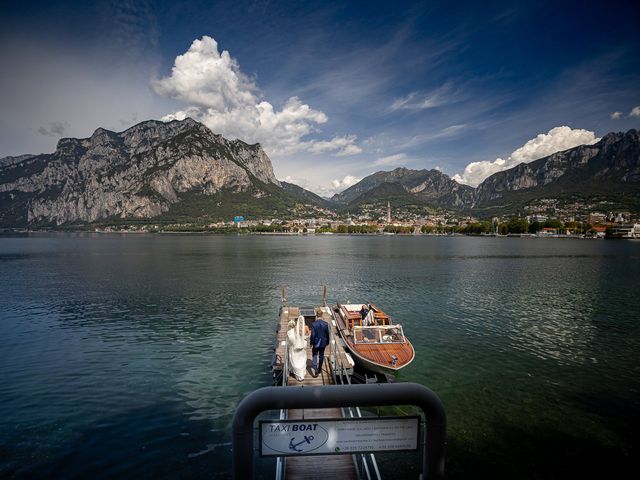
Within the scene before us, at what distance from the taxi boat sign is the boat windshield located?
17618 mm

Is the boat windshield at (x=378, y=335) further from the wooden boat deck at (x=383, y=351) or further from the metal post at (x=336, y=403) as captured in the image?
the metal post at (x=336, y=403)

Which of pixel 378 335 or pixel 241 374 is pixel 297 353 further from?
pixel 378 335

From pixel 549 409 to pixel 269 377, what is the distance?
15.8m

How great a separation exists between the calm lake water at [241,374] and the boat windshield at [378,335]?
2.48 metres

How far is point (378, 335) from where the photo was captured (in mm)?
22859

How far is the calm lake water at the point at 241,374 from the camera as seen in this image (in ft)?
45.9

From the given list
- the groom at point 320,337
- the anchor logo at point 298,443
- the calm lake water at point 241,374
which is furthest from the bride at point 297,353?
the anchor logo at point 298,443

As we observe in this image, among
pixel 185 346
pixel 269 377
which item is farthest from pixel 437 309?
pixel 185 346

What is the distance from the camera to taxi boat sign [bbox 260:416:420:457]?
4957mm

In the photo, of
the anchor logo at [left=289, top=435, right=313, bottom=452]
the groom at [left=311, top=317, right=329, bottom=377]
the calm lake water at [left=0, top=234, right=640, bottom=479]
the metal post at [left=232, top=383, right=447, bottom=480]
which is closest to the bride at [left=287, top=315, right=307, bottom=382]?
the groom at [left=311, top=317, right=329, bottom=377]

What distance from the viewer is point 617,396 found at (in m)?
19.5

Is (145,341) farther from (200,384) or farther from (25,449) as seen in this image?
(25,449)

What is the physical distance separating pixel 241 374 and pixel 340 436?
19.0 meters

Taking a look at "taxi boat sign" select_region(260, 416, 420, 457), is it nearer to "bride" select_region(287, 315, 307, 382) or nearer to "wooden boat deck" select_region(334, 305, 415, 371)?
"bride" select_region(287, 315, 307, 382)
